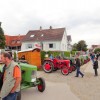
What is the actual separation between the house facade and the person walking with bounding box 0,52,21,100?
152ft

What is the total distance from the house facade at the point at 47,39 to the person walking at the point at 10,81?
1819 inches

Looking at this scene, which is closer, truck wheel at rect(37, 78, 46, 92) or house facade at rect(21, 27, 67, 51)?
truck wheel at rect(37, 78, 46, 92)

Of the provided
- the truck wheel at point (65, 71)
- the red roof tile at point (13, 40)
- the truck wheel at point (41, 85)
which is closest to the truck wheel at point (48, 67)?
the truck wheel at point (65, 71)

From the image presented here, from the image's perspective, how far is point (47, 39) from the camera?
52.5 meters

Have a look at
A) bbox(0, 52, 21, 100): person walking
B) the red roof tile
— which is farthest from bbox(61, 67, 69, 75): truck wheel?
the red roof tile

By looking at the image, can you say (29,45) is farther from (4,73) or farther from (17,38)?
(4,73)

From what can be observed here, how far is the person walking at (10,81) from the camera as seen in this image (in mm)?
5117

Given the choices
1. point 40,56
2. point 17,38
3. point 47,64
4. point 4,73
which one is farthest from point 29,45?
point 4,73

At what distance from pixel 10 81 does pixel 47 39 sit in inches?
1870

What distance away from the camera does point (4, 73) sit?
544 centimetres

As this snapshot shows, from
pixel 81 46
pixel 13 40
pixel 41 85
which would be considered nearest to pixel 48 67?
pixel 41 85

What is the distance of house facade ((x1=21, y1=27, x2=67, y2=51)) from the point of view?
5227 centimetres

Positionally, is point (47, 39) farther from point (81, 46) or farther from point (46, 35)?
point (81, 46)

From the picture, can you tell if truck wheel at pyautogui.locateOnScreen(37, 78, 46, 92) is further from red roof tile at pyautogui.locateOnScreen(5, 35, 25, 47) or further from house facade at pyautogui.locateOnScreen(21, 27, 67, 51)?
red roof tile at pyautogui.locateOnScreen(5, 35, 25, 47)
